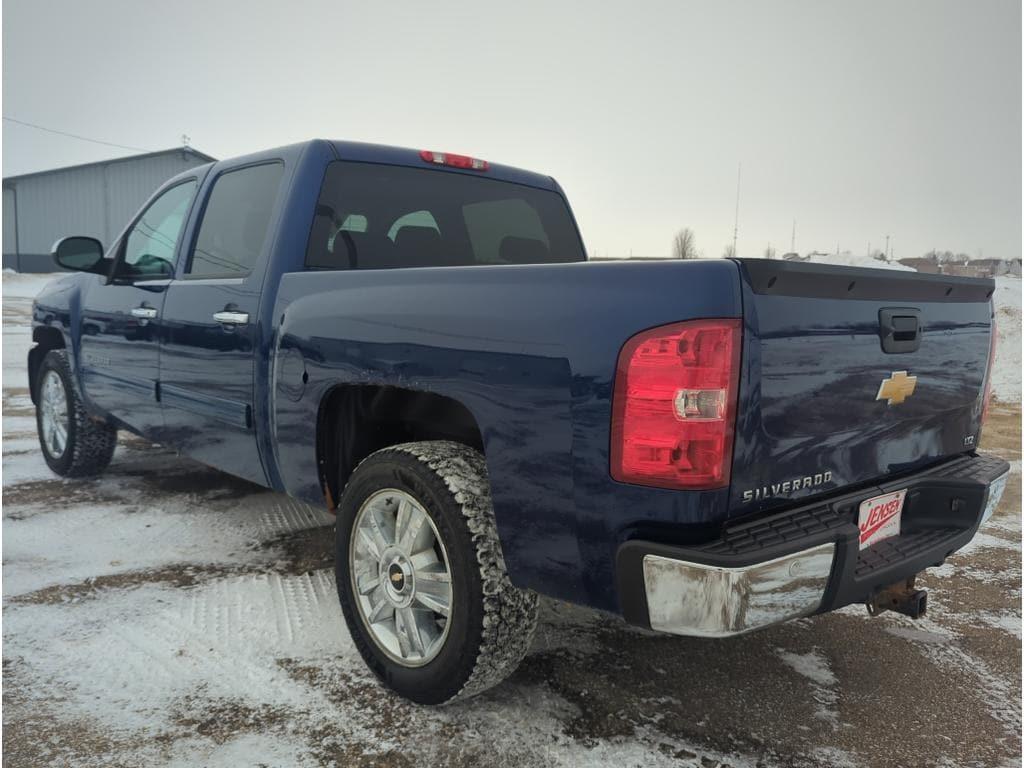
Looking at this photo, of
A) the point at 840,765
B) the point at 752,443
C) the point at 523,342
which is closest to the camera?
the point at 752,443

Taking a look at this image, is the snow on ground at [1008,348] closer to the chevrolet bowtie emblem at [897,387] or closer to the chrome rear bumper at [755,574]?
the chevrolet bowtie emblem at [897,387]

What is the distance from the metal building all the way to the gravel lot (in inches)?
1285

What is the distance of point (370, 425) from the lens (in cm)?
295

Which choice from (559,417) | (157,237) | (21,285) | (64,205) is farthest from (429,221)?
(64,205)

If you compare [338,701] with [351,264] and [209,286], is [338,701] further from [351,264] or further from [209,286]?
[209,286]

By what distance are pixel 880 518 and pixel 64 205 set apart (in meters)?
36.7

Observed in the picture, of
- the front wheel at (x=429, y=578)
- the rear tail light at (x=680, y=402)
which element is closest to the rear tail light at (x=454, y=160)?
the front wheel at (x=429, y=578)

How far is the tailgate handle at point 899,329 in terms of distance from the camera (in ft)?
7.22

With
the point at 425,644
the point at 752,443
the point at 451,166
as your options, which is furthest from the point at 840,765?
the point at 451,166

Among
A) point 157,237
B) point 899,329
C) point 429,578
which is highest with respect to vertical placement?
point 157,237

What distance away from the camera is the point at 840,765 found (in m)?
2.25

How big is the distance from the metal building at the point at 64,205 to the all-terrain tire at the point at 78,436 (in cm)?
3021

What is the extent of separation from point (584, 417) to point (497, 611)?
0.69 meters

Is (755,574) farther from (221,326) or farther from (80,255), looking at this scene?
(80,255)
